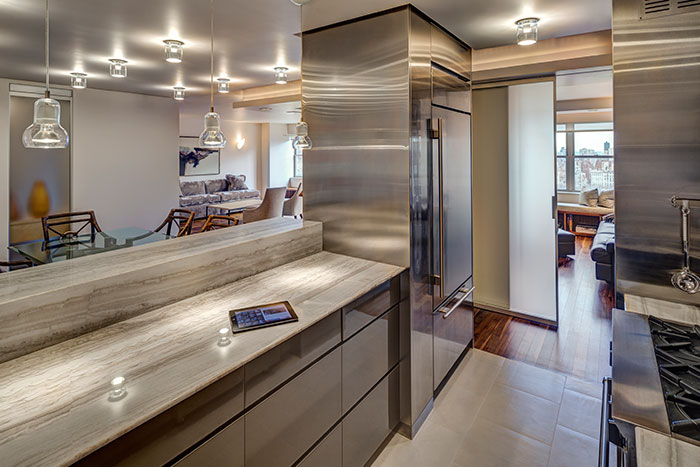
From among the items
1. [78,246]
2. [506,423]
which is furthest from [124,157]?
[506,423]

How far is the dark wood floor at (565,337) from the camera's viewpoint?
2.87 meters

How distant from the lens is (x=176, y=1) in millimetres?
2160

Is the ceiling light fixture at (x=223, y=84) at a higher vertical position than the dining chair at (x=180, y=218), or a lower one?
higher

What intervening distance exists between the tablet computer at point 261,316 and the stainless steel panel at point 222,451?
313mm

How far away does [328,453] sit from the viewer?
159 cm

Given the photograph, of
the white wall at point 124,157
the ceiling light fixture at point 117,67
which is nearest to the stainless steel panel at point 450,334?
the ceiling light fixture at point 117,67

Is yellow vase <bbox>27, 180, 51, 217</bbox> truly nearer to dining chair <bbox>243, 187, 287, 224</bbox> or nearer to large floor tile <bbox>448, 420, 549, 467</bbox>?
dining chair <bbox>243, 187, 287, 224</bbox>

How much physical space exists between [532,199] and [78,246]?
3.81 metres

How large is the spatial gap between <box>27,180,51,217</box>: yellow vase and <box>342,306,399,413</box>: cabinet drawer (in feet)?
17.0

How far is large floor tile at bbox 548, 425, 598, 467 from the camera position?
1.95 metres

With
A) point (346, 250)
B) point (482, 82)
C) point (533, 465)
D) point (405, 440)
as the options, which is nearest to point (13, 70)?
point (346, 250)

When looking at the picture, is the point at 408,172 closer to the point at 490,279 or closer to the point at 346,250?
the point at 346,250

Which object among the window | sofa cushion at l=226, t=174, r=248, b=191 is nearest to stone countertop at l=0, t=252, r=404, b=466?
the window

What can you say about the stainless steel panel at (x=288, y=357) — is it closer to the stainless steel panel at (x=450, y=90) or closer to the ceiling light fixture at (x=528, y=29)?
the stainless steel panel at (x=450, y=90)
